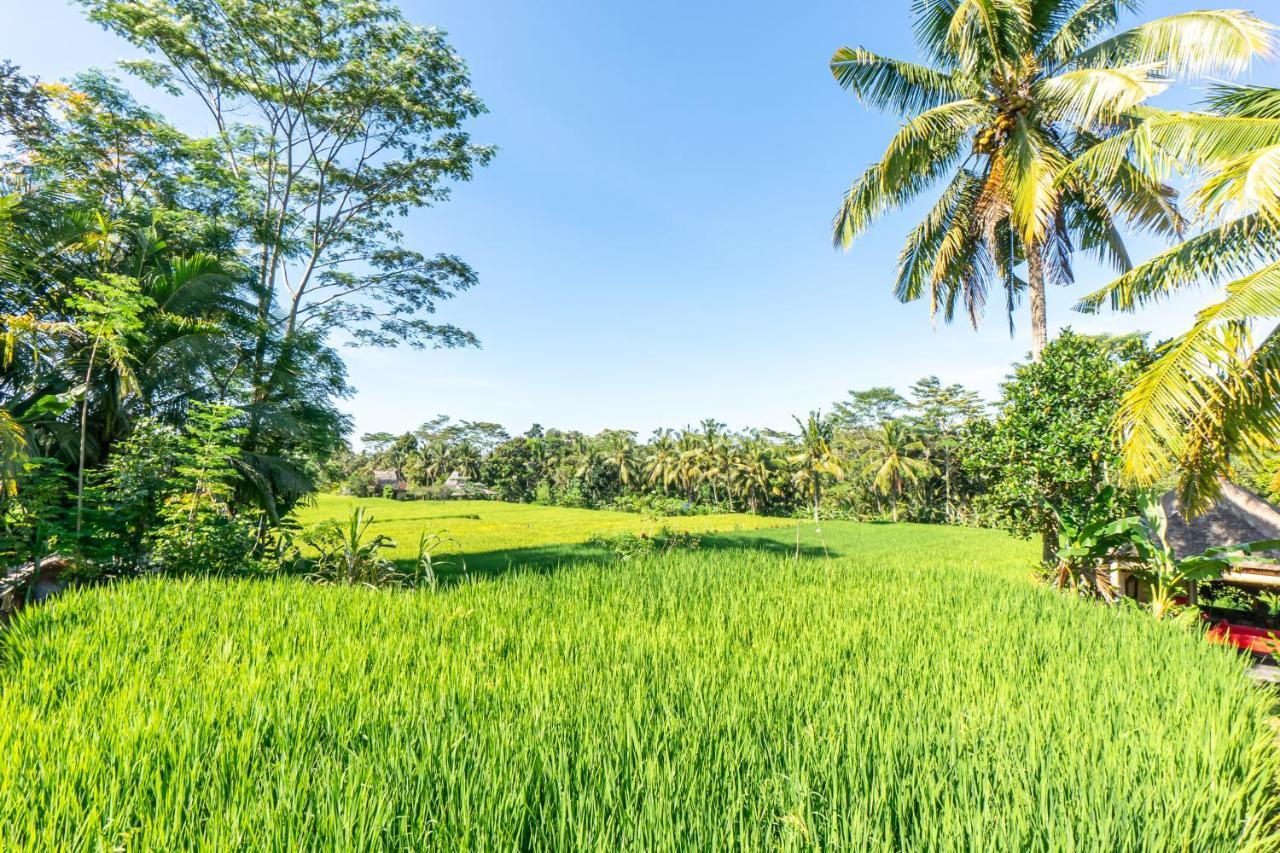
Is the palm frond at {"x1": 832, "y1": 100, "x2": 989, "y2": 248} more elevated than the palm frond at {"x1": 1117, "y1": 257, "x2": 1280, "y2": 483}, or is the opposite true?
the palm frond at {"x1": 832, "y1": 100, "x2": 989, "y2": 248}

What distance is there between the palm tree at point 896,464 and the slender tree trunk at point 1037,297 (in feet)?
83.6

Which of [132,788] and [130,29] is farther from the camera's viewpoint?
[130,29]

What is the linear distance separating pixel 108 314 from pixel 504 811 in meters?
7.34

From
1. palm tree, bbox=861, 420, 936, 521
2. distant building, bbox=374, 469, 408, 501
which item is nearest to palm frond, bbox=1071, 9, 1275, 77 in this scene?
palm tree, bbox=861, 420, 936, 521

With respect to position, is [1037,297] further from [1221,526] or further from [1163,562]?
[1163,562]

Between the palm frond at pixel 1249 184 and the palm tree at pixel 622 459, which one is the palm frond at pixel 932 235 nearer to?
the palm frond at pixel 1249 184

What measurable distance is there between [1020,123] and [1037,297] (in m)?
2.68

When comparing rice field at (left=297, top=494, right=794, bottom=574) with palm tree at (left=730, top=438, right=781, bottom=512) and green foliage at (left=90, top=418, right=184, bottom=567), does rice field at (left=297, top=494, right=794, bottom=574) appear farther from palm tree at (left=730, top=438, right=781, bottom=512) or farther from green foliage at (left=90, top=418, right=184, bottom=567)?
palm tree at (left=730, top=438, right=781, bottom=512)

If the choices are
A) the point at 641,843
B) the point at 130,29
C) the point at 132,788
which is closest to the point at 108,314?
the point at 132,788

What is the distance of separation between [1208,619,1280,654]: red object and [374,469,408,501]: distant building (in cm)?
5240

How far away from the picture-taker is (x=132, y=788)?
1631mm

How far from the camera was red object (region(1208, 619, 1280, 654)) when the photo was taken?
429cm

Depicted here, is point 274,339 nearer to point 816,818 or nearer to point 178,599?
point 178,599

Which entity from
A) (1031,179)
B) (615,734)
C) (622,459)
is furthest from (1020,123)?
(622,459)
